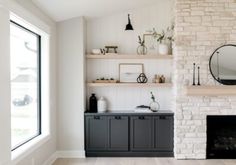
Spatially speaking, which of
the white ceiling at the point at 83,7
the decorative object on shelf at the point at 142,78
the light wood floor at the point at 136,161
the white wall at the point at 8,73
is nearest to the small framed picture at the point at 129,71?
the decorative object on shelf at the point at 142,78

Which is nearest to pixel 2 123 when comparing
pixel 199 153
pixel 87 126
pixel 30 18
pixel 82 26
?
pixel 30 18

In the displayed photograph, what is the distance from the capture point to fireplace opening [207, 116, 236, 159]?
5.25 metres

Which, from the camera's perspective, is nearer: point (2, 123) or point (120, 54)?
point (2, 123)

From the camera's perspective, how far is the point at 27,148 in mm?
3766

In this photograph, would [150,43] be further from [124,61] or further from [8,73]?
[8,73]

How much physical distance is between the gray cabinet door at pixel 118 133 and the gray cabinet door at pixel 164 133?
556mm

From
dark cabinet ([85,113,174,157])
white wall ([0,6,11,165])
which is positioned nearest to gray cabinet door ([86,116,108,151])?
dark cabinet ([85,113,174,157])

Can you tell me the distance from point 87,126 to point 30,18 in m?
2.37

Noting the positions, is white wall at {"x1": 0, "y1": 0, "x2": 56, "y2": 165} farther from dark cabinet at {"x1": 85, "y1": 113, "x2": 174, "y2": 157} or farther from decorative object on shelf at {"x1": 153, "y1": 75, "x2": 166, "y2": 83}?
decorative object on shelf at {"x1": 153, "y1": 75, "x2": 166, "y2": 83}

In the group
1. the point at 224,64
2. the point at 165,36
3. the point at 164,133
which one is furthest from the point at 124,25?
the point at 164,133

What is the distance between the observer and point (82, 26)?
17.6ft

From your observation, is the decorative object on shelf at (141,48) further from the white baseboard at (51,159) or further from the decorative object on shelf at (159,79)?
the white baseboard at (51,159)

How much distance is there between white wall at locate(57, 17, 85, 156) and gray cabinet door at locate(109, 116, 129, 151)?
0.55m

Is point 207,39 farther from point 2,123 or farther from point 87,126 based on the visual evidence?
point 2,123
